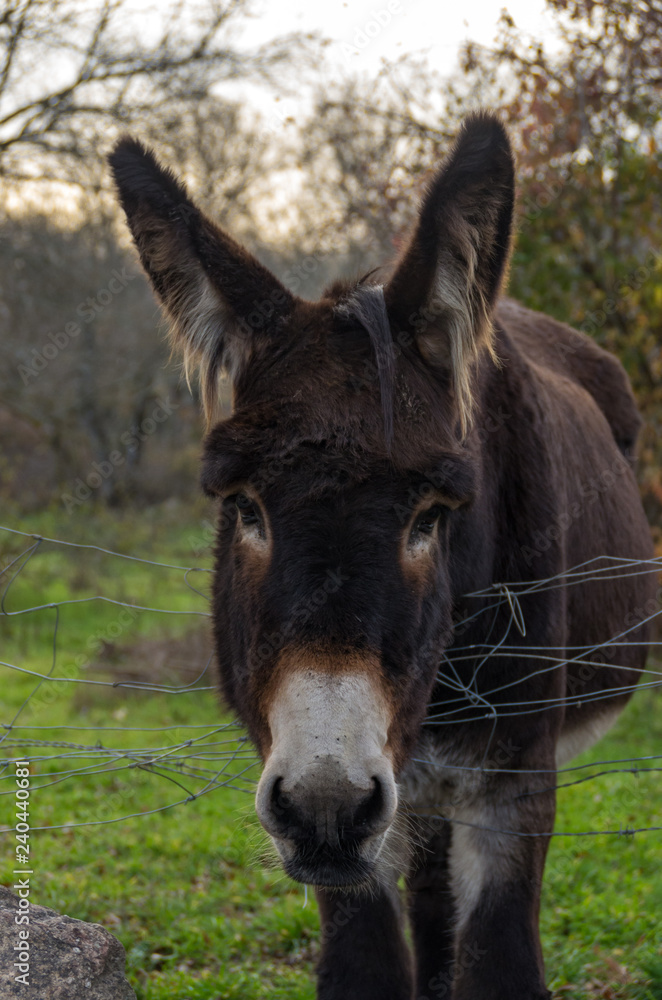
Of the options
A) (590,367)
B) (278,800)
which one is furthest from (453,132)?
(278,800)

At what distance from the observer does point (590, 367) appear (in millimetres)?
4660

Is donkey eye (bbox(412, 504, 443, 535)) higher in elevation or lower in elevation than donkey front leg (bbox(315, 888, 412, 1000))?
higher

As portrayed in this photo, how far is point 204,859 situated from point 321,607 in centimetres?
367

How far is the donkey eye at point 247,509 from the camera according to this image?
7.30ft

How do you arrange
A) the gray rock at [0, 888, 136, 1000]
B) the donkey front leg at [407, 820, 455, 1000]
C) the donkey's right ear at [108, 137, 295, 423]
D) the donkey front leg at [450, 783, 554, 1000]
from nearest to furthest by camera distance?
the gray rock at [0, 888, 136, 1000] < the donkey's right ear at [108, 137, 295, 423] < the donkey front leg at [450, 783, 554, 1000] < the donkey front leg at [407, 820, 455, 1000]

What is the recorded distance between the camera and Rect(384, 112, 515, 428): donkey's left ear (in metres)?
2.27

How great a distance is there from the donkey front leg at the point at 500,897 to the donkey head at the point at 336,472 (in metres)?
0.69

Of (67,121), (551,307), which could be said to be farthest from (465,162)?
(67,121)

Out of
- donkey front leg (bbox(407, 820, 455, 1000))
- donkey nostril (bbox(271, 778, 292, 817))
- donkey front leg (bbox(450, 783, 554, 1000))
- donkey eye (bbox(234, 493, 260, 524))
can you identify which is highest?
donkey eye (bbox(234, 493, 260, 524))

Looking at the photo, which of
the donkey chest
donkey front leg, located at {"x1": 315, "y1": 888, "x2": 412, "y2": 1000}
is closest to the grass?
donkey front leg, located at {"x1": 315, "y1": 888, "x2": 412, "y2": 1000}

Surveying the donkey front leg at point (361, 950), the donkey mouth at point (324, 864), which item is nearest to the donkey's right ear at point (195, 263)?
the donkey mouth at point (324, 864)

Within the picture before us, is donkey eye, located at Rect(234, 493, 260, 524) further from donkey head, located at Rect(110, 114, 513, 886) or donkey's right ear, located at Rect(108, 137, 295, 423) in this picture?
donkey's right ear, located at Rect(108, 137, 295, 423)

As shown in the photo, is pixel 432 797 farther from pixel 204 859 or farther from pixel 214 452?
pixel 204 859

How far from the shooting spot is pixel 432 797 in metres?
2.92
